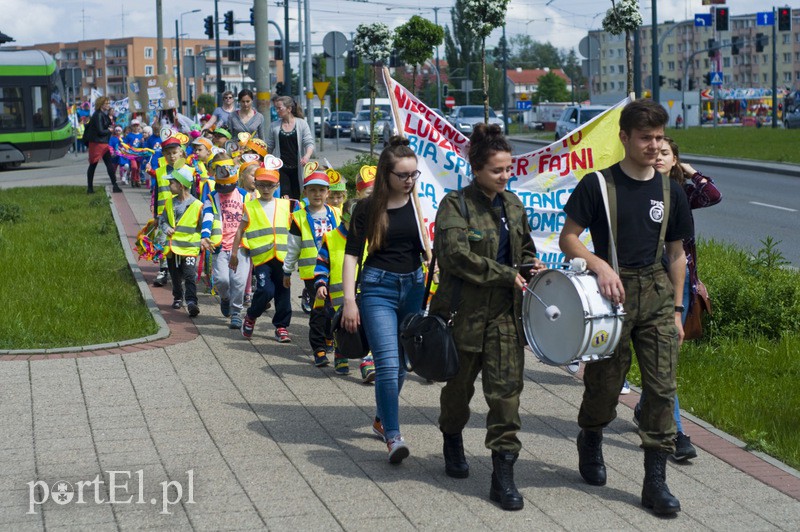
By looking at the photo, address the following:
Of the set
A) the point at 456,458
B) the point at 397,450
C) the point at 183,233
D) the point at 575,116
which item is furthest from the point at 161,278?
the point at 575,116

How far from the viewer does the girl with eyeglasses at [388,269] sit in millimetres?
6160

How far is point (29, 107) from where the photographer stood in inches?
1389

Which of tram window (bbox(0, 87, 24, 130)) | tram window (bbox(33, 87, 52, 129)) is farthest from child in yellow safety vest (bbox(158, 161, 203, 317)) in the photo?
tram window (bbox(33, 87, 52, 129))

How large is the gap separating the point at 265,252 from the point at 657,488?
480cm

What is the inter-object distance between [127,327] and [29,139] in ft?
91.7

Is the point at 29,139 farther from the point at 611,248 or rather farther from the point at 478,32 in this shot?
the point at 611,248

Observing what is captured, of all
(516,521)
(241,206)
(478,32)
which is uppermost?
(478,32)

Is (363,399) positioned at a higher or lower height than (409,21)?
lower

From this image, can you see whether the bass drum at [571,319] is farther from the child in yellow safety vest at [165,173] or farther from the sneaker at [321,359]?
the child in yellow safety vest at [165,173]

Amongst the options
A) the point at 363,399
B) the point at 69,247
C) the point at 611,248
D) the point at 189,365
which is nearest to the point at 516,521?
the point at 611,248

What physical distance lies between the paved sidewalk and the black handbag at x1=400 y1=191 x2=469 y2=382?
1.88ft

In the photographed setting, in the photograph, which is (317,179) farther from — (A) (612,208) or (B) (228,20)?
(B) (228,20)

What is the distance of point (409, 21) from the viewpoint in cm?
3484

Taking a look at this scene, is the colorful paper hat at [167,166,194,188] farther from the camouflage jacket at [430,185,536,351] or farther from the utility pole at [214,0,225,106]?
the utility pole at [214,0,225,106]
